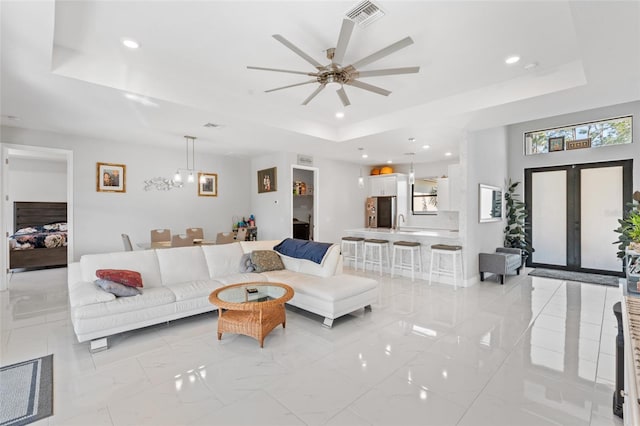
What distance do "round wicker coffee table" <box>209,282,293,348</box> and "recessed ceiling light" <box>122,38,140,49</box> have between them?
2626 millimetres

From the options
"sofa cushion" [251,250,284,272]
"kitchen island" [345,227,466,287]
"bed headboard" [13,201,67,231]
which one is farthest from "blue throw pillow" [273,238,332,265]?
"bed headboard" [13,201,67,231]

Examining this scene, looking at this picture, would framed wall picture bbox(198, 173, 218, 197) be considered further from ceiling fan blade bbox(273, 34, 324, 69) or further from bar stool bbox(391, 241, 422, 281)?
ceiling fan blade bbox(273, 34, 324, 69)

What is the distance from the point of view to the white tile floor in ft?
6.47

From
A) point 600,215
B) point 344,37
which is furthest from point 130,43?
point 600,215

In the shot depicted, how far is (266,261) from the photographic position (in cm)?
448

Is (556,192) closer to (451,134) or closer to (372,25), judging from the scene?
(451,134)

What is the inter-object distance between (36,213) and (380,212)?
355 inches

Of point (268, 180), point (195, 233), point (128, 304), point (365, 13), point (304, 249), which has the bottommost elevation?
point (128, 304)

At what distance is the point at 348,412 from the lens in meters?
1.98

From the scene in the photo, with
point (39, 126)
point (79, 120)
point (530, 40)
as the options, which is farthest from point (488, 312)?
point (39, 126)

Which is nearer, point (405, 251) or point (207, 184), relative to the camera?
point (405, 251)

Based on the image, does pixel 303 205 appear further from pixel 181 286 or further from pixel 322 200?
pixel 181 286

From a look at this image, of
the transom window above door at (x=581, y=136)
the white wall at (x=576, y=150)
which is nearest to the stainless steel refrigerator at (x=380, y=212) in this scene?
the white wall at (x=576, y=150)

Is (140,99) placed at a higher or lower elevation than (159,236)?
higher
